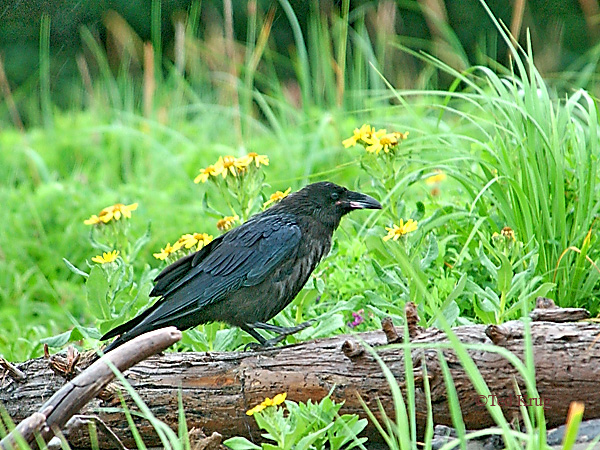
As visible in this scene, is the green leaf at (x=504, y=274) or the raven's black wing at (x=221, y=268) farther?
the raven's black wing at (x=221, y=268)

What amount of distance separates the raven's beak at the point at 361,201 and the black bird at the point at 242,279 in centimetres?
21

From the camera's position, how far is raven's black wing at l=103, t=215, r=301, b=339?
8.66 ft

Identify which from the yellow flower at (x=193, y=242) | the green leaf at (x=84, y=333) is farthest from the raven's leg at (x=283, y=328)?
the green leaf at (x=84, y=333)

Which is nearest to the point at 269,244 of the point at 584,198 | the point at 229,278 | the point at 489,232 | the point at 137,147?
the point at 229,278

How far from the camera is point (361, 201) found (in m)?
2.95

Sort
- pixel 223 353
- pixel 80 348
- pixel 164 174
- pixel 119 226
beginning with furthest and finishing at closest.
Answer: pixel 164 174, pixel 80 348, pixel 119 226, pixel 223 353

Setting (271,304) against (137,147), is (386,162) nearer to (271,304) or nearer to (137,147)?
(271,304)

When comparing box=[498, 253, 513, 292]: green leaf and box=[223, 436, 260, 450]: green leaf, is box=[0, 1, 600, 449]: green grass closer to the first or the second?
box=[498, 253, 513, 292]: green leaf

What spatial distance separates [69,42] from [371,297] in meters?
5.70

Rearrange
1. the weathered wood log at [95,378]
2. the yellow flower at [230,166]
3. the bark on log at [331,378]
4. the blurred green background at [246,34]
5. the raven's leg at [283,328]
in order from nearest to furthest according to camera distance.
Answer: the weathered wood log at [95,378]
the bark on log at [331,378]
the raven's leg at [283,328]
the yellow flower at [230,166]
the blurred green background at [246,34]

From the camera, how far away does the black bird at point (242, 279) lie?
2652 millimetres

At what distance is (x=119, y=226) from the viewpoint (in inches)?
118

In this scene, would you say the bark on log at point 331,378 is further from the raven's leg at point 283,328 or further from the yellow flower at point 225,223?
the yellow flower at point 225,223

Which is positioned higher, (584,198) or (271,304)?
(584,198)
